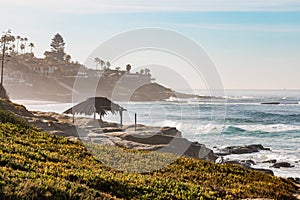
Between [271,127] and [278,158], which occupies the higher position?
[271,127]

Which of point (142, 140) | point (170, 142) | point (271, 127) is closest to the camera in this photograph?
point (170, 142)

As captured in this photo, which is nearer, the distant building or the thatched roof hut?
the thatched roof hut

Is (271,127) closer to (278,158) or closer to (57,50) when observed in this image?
(278,158)

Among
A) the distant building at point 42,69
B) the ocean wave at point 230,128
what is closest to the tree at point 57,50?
the distant building at point 42,69

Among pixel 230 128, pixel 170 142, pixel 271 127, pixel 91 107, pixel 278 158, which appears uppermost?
pixel 91 107

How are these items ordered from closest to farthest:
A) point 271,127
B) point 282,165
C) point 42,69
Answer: point 282,165
point 271,127
point 42,69

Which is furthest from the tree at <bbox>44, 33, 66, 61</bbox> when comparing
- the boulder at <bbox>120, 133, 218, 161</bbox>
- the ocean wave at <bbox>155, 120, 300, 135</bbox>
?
the boulder at <bbox>120, 133, 218, 161</bbox>

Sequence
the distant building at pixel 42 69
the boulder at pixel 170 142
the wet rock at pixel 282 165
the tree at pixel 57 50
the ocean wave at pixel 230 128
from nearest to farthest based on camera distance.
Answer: the boulder at pixel 170 142 < the wet rock at pixel 282 165 < the ocean wave at pixel 230 128 < the distant building at pixel 42 69 < the tree at pixel 57 50

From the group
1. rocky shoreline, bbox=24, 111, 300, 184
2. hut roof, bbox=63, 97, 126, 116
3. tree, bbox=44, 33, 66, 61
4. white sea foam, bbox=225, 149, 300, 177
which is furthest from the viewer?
tree, bbox=44, 33, 66, 61

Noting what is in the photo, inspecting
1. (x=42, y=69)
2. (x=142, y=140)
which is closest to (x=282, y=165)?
(x=142, y=140)

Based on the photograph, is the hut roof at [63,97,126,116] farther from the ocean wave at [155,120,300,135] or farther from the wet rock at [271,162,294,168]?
the ocean wave at [155,120,300,135]

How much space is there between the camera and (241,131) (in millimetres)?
51000

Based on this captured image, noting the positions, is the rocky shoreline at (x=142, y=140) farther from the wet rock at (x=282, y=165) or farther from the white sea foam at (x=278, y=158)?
the white sea foam at (x=278, y=158)

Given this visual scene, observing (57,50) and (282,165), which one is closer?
(282,165)
